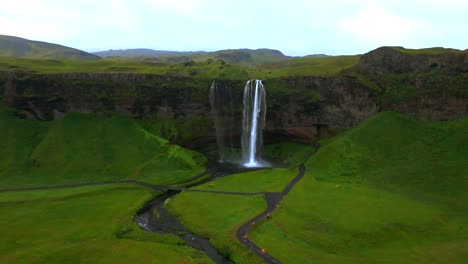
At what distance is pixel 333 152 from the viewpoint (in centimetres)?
7394

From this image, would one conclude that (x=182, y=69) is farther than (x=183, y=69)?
Yes

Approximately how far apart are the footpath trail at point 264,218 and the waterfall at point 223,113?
2344 cm

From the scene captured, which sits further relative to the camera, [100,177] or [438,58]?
[438,58]

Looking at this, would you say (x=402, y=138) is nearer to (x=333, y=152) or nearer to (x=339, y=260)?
(x=333, y=152)

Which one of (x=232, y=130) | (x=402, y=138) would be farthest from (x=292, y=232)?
(x=232, y=130)

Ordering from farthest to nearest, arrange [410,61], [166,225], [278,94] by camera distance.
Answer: [278,94], [410,61], [166,225]

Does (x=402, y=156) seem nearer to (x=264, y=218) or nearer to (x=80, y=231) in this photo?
(x=264, y=218)

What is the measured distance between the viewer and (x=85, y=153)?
248 ft

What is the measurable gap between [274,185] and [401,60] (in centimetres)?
4175

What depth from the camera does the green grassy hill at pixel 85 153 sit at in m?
69.8

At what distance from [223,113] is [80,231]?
156 ft

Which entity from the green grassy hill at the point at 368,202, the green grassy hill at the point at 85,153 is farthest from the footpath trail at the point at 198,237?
the green grassy hill at the point at 85,153

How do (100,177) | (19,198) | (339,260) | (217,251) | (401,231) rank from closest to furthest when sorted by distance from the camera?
(339,260), (217,251), (401,231), (19,198), (100,177)

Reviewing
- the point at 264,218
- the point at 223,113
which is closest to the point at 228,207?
the point at 264,218
